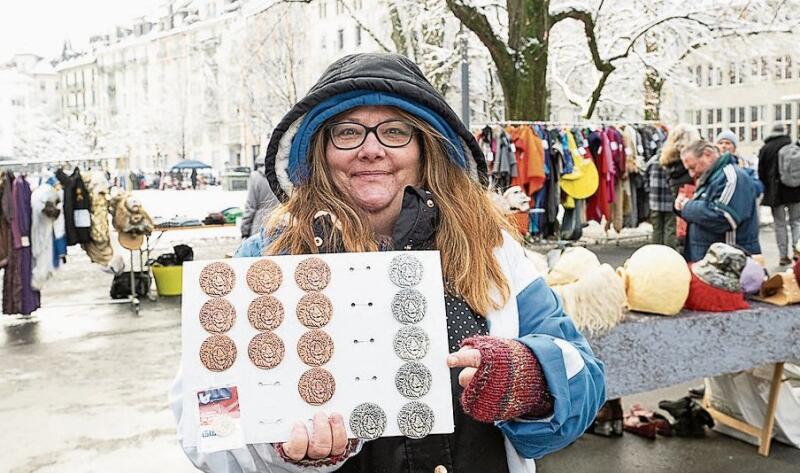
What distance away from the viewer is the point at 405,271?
4.56ft

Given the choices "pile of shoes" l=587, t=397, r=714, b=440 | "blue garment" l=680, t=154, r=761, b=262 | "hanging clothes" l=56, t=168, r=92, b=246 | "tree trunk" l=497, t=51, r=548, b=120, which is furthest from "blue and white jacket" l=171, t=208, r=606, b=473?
"tree trunk" l=497, t=51, r=548, b=120

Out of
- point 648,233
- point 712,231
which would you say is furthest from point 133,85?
point 712,231

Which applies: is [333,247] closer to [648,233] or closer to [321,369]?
[321,369]

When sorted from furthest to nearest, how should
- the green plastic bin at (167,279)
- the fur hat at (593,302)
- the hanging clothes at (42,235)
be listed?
1. the green plastic bin at (167,279)
2. the hanging clothes at (42,235)
3. the fur hat at (593,302)

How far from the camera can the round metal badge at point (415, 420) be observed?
1.33 m

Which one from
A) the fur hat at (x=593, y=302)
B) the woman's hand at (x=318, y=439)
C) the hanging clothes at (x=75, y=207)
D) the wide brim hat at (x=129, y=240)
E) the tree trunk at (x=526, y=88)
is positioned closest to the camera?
the woman's hand at (x=318, y=439)

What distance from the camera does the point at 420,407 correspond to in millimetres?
1335

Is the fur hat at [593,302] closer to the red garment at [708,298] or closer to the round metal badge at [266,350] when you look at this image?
the red garment at [708,298]

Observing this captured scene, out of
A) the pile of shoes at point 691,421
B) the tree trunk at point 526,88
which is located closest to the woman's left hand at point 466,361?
the pile of shoes at point 691,421

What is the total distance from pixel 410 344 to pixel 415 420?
5.1 inches

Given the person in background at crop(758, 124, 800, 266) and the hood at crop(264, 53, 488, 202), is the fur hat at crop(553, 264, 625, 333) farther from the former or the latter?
the person in background at crop(758, 124, 800, 266)

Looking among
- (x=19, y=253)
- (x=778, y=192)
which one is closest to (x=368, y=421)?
(x=19, y=253)

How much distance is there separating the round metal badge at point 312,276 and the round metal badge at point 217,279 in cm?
11

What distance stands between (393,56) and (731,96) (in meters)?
47.2
